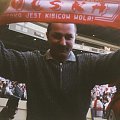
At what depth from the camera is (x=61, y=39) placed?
1033 mm

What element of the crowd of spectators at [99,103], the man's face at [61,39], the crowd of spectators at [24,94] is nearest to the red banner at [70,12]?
the man's face at [61,39]

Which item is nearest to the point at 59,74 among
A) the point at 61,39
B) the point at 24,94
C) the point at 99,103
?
the point at 61,39

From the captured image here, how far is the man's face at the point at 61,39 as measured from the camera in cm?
103

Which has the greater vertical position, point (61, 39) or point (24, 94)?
point (61, 39)

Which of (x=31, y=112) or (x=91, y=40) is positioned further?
(x=91, y=40)

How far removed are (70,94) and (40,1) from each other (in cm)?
27

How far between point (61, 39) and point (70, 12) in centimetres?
8

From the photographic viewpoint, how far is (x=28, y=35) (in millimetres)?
10180

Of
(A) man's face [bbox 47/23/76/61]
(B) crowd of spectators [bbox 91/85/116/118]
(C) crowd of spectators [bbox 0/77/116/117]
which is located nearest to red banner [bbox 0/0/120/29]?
(A) man's face [bbox 47/23/76/61]

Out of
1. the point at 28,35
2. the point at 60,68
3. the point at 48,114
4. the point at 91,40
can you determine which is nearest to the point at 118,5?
the point at 60,68

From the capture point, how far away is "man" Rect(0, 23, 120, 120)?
40.5 inches

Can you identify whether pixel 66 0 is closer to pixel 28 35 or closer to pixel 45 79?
pixel 45 79

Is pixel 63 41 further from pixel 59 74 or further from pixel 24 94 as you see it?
pixel 24 94

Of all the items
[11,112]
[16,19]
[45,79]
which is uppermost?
[16,19]
